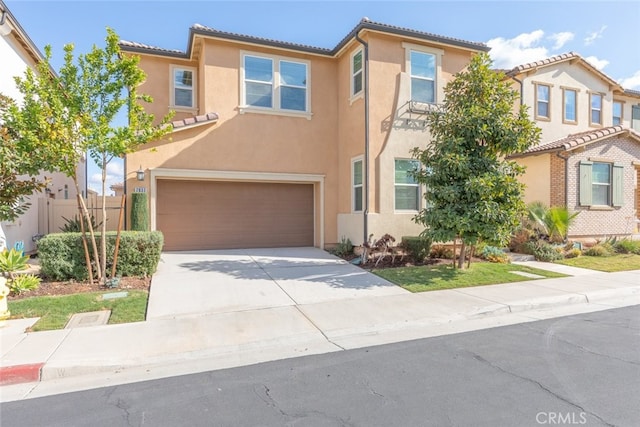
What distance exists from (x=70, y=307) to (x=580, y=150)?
650 inches

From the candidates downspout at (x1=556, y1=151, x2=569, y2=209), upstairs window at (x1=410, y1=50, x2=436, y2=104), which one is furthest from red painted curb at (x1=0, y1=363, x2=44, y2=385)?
downspout at (x1=556, y1=151, x2=569, y2=209)

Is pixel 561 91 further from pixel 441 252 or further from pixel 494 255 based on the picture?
pixel 441 252

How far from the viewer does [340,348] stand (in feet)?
16.1

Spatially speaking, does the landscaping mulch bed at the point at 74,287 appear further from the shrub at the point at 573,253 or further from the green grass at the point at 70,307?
the shrub at the point at 573,253

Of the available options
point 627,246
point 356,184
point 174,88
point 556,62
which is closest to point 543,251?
point 627,246

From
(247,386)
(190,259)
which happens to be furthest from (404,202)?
(247,386)

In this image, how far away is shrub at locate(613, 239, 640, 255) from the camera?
43.3 feet

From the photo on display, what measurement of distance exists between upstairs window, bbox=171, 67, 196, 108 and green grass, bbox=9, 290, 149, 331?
8.86 metres

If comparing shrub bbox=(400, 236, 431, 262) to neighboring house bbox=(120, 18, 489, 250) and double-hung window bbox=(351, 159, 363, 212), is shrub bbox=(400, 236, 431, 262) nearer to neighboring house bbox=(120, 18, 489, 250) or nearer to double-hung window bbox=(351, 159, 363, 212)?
neighboring house bbox=(120, 18, 489, 250)

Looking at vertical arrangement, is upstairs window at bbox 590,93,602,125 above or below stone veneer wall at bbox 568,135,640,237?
above

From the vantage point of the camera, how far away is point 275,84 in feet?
41.1

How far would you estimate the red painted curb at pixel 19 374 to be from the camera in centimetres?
402

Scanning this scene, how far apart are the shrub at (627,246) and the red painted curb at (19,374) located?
680 inches

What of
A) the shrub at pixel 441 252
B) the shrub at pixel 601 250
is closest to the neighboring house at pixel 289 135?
the shrub at pixel 441 252
